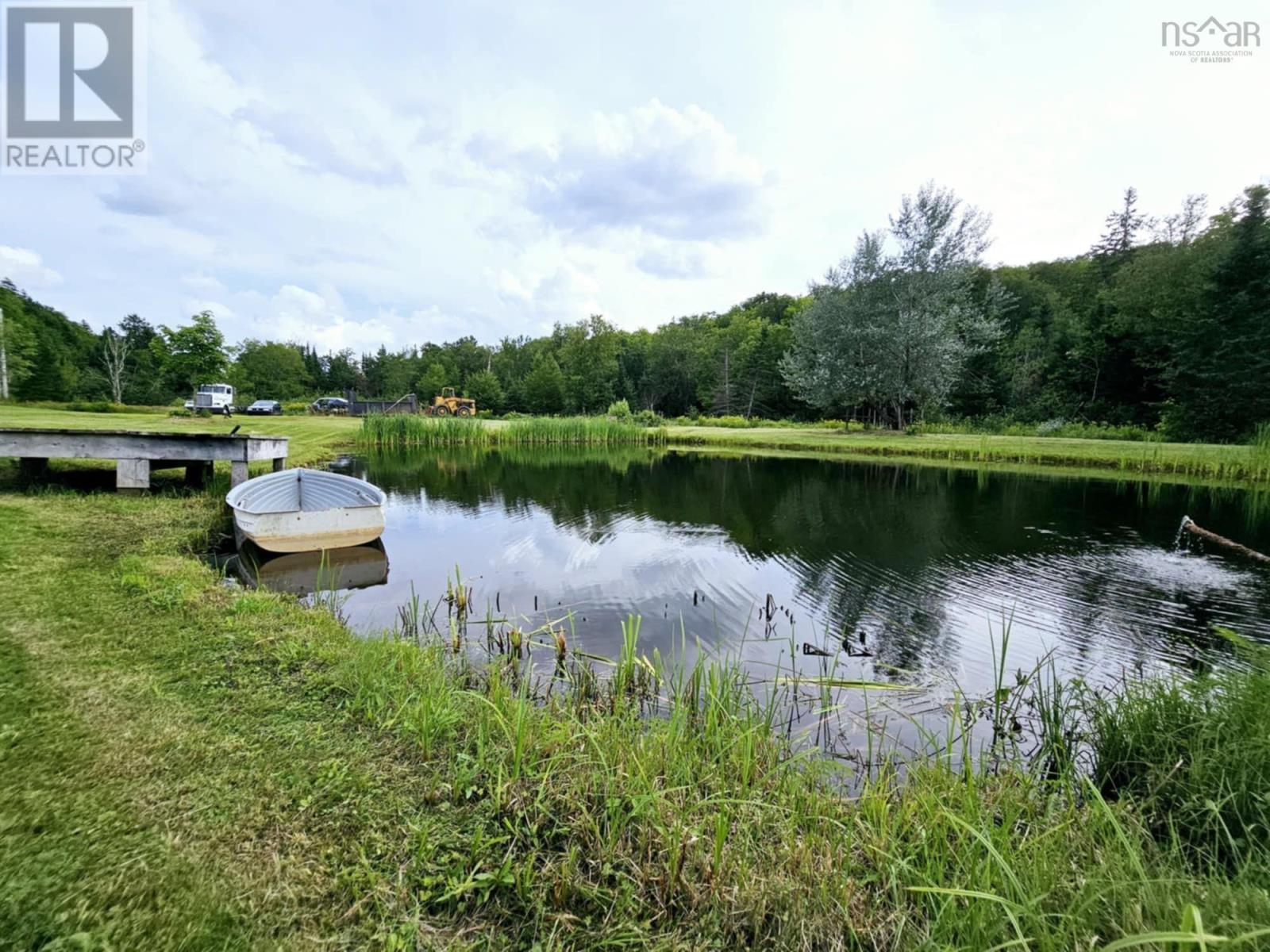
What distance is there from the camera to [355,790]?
94.7 inches

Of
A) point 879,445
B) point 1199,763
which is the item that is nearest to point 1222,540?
point 1199,763

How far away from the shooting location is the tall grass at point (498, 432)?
24.3m

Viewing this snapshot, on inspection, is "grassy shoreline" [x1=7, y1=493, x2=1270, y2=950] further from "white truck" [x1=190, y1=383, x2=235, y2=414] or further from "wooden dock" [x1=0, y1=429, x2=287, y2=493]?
"white truck" [x1=190, y1=383, x2=235, y2=414]

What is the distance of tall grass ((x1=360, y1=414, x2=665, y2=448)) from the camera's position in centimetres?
2427

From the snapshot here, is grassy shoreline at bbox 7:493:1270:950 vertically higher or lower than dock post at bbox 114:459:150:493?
lower

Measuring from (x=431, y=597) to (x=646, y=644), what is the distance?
2621 mm

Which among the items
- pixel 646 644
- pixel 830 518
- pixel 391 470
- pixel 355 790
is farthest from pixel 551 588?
pixel 391 470

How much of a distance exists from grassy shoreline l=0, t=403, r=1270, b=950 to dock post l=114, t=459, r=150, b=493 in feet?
22.6

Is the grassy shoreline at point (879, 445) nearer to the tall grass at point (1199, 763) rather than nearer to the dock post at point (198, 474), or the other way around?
the dock post at point (198, 474)

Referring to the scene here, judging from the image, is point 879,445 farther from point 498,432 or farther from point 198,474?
point 198,474

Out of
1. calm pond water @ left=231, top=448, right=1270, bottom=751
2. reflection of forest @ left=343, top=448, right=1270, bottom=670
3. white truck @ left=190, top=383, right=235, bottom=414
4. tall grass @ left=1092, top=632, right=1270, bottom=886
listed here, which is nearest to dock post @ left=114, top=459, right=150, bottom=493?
calm pond water @ left=231, top=448, right=1270, bottom=751

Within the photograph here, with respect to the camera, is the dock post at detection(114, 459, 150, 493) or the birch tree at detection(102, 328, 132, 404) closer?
the dock post at detection(114, 459, 150, 493)

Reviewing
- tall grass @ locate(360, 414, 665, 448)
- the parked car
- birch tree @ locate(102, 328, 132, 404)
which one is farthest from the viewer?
the parked car

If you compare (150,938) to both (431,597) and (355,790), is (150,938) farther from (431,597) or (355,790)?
(431,597)
